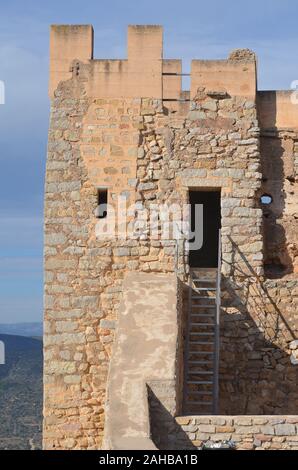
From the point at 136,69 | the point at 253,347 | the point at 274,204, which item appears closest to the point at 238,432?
the point at 253,347

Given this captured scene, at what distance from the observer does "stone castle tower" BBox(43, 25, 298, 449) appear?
1308 centimetres

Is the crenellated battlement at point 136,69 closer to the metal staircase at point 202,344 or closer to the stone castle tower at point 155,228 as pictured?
the stone castle tower at point 155,228

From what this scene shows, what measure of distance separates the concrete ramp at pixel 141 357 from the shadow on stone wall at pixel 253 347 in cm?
137

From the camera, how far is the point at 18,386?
37.1 m

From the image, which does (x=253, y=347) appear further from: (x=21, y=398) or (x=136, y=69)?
(x=21, y=398)

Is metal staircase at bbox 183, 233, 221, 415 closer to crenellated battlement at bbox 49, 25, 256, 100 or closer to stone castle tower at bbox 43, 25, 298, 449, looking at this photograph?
stone castle tower at bbox 43, 25, 298, 449

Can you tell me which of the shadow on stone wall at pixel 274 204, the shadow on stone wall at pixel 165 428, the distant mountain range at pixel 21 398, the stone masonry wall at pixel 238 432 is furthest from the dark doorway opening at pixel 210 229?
the shadow on stone wall at pixel 165 428

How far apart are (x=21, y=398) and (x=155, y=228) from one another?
21.9 meters

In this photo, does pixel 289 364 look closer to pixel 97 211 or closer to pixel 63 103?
pixel 97 211

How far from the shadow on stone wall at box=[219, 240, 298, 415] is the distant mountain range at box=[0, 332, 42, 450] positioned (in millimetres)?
6521

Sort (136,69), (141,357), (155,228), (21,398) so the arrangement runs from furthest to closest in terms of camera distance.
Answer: (21,398) < (136,69) < (155,228) < (141,357)

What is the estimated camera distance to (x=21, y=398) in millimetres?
34094

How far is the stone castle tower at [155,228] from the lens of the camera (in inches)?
515
